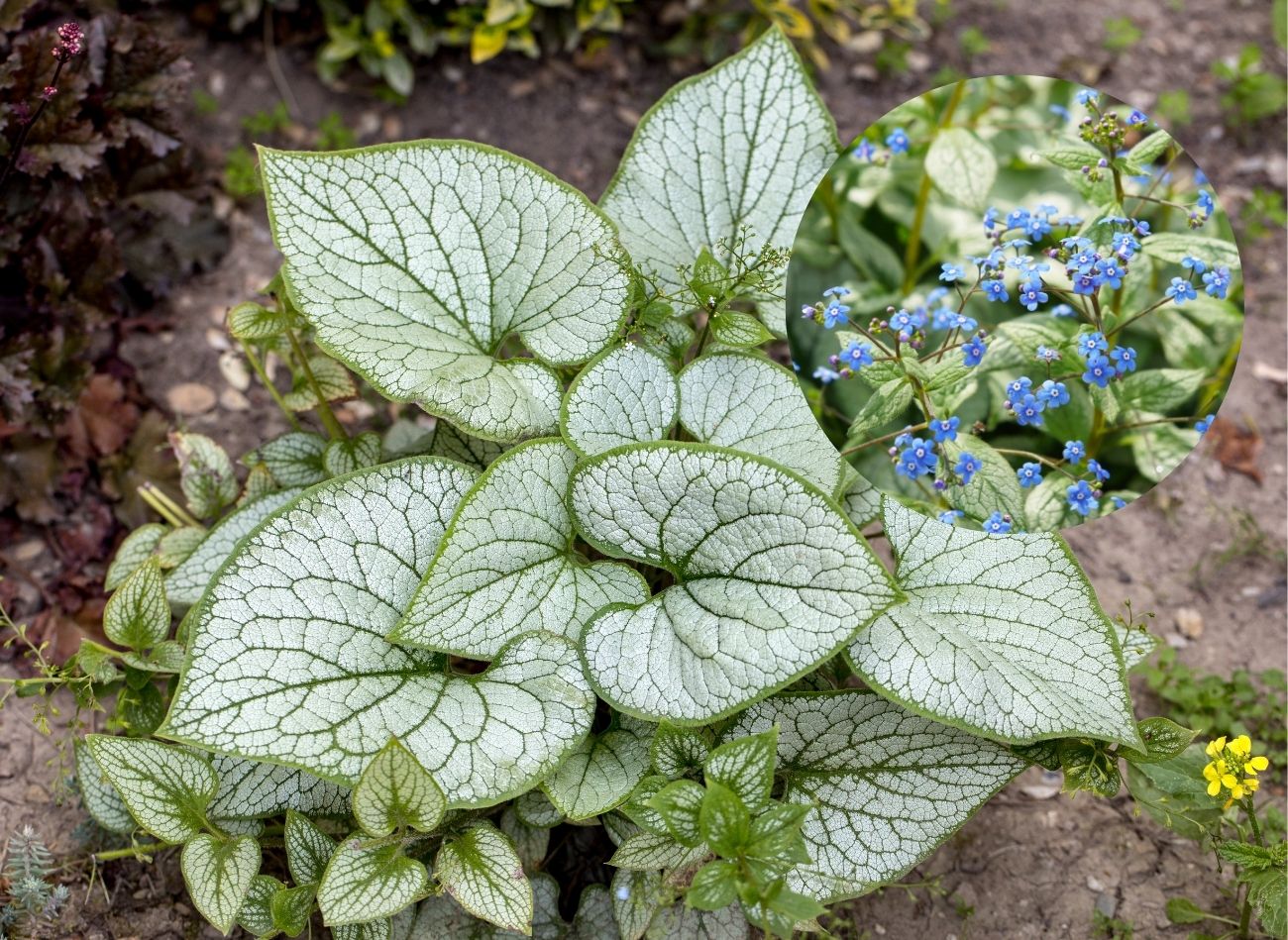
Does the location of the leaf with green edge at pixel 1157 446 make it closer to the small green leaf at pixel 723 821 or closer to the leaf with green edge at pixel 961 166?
the leaf with green edge at pixel 961 166

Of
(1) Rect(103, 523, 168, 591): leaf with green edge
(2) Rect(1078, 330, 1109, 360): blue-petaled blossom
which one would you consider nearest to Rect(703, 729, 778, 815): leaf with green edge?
(2) Rect(1078, 330, 1109, 360): blue-petaled blossom

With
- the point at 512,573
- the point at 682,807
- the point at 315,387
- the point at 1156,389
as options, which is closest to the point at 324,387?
the point at 315,387

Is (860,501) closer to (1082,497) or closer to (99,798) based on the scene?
(1082,497)

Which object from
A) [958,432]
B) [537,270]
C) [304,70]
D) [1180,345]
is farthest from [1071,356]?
[304,70]

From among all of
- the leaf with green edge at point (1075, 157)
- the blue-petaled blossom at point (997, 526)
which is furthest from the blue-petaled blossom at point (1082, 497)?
the leaf with green edge at point (1075, 157)

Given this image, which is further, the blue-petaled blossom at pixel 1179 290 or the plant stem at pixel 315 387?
the plant stem at pixel 315 387

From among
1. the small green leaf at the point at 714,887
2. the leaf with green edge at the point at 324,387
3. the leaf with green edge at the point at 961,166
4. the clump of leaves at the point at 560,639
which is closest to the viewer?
the small green leaf at the point at 714,887
